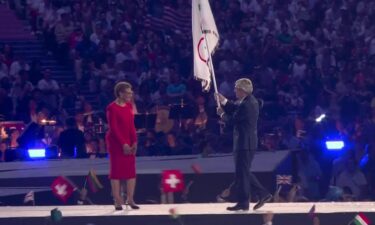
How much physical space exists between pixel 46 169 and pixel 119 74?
840 centimetres

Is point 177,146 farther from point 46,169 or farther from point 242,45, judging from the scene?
point 242,45

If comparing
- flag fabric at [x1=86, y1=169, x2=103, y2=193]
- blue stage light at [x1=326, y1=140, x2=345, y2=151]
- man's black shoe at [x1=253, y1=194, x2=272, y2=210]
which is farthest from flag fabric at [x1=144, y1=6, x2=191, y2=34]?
man's black shoe at [x1=253, y1=194, x2=272, y2=210]

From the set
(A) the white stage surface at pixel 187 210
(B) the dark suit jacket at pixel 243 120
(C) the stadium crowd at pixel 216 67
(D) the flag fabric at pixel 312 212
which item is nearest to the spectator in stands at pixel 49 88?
(C) the stadium crowd at pixel 216 67

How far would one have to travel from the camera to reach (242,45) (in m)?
29.1

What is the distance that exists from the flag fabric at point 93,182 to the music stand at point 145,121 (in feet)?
16.0

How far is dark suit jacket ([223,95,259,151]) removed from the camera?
47.6ft

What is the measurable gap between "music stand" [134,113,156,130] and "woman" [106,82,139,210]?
25.5 ft

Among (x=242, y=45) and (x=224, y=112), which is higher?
(x=242, y=45)

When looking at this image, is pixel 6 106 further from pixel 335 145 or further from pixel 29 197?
pixel 29 197

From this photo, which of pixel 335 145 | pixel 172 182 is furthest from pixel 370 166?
pixel 172 182

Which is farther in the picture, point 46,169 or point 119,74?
point 119,74

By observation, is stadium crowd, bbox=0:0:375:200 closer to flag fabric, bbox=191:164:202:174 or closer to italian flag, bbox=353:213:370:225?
flag fabric, bbox=191:164:202:174

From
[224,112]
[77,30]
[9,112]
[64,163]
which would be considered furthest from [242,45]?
[224,112]

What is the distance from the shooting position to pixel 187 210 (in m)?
14.7
